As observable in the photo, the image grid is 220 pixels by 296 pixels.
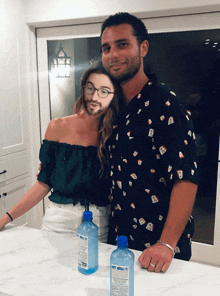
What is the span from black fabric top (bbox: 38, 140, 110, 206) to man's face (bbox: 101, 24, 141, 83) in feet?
1.09

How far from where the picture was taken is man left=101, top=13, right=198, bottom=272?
920 millimetres

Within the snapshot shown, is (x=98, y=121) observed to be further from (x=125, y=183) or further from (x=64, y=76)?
(x=64, y=76)

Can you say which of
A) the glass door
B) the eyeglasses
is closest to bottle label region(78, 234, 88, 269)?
the eyeglasses

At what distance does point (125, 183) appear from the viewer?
1.07 m

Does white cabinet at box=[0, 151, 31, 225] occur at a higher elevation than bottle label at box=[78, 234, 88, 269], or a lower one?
lower

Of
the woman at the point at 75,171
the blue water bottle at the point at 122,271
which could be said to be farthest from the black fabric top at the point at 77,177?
the blue water bottle at the point at 122,271

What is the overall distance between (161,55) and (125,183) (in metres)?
1.27

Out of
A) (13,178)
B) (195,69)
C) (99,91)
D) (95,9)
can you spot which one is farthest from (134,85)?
(13,178)

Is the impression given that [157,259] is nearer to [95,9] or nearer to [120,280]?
[120,280]

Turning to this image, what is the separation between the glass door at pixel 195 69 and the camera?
191 centimetres

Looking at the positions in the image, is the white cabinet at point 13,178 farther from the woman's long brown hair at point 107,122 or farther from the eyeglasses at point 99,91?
the woman's long brown hair at point 107,122

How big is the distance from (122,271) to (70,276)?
0.71 ft

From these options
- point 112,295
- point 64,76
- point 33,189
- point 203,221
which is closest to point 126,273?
point 112,295

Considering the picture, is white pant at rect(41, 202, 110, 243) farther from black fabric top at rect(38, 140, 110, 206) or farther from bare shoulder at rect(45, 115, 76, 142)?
bare shoulder at rect(45, 115, 76, 142)
